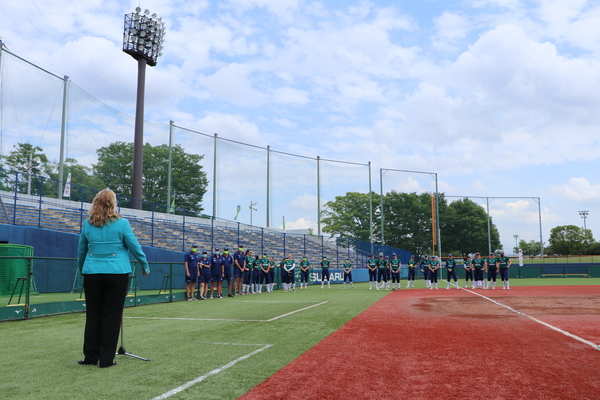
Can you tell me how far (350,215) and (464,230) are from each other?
836 inches

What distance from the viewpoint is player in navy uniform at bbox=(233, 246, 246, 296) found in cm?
2111

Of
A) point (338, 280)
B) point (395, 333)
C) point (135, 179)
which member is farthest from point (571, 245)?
point (395, 333)

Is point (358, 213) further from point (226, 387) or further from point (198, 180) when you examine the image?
point (226, 387)

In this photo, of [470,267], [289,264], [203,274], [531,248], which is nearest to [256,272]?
[289,264]

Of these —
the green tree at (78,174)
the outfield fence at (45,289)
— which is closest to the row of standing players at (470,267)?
the outfield fence at (45,289)

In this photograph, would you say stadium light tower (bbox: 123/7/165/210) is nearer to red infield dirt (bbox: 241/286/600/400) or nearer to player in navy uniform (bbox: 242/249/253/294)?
player in navy uniform (bbox: 242/249/253/294)

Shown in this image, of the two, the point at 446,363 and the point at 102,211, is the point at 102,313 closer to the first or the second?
the point at 102,211

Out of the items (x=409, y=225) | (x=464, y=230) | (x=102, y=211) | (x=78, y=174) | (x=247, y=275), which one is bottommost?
(x=247, y=275)

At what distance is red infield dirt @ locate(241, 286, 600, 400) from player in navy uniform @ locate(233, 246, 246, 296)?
38.3 feet

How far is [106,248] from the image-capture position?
5.66m

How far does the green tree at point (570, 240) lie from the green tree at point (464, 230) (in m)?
25.3

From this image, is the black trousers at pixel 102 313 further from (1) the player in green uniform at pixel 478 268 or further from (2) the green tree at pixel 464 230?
(2) the green tree at pixel 464 230

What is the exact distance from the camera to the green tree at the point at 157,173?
48.3 metres

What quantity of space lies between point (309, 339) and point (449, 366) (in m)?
2.75
